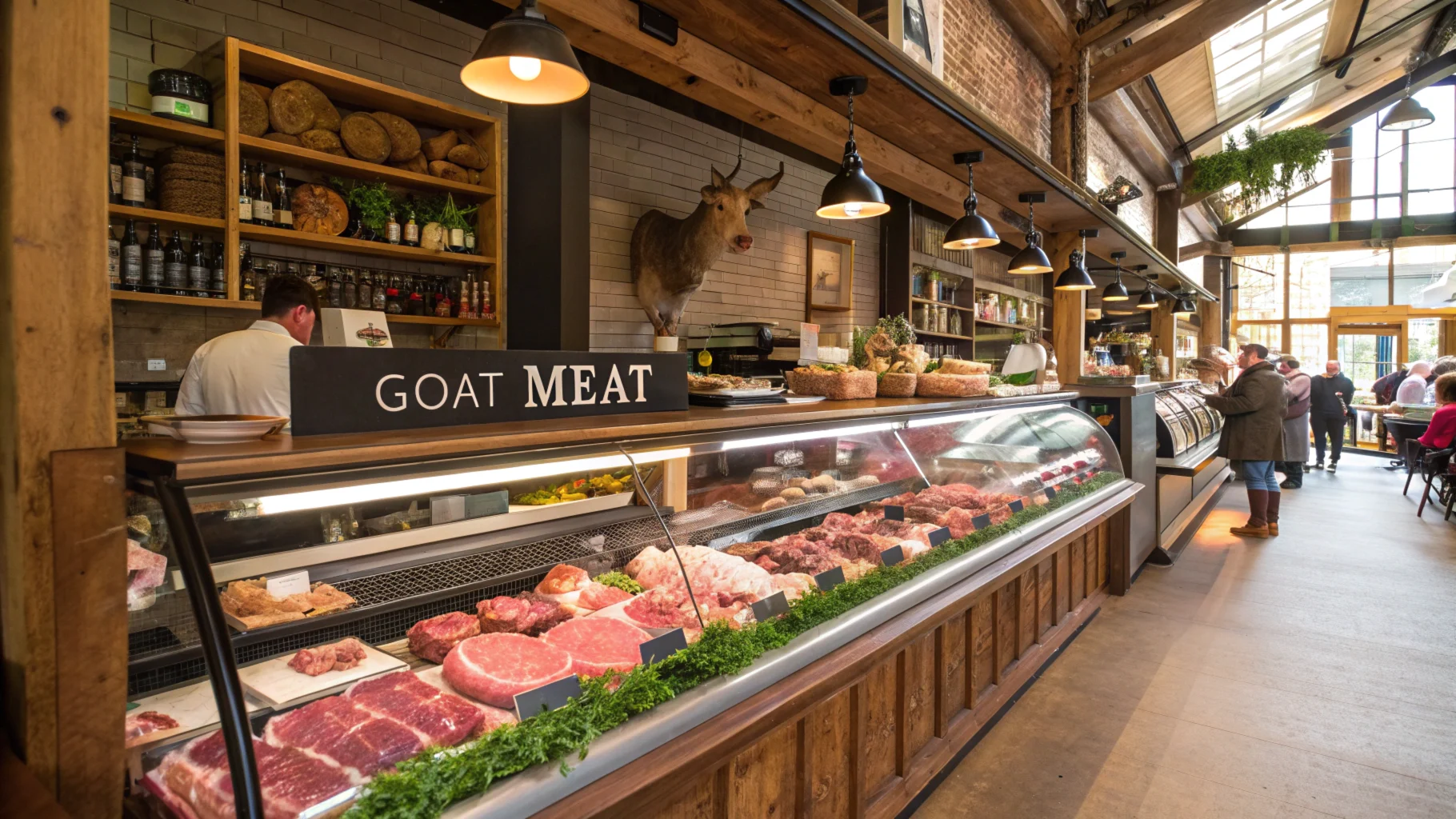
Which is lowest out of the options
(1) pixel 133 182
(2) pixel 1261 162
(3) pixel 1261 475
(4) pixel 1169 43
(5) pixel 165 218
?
(3) pixel 1261 475

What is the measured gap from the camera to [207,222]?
324 cm

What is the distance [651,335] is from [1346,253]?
17.8 m

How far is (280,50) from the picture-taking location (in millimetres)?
3684

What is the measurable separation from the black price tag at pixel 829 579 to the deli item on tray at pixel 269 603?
126 cm

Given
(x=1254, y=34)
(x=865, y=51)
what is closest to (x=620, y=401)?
(x=865, y=51)

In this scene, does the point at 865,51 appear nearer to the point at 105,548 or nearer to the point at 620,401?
the point at 620,401

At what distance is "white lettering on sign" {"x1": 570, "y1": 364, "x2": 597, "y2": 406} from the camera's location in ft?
6.10

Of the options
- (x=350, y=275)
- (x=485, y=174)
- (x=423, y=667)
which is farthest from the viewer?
(x=485, y=174)

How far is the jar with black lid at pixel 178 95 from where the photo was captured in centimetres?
314

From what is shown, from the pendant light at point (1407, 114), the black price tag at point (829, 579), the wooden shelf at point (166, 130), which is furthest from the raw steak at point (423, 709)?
the pendant light at point (1407, 114)

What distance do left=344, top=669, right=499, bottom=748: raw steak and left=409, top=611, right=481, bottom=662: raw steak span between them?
0.16m

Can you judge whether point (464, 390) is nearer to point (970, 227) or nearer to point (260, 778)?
point (260, 778)

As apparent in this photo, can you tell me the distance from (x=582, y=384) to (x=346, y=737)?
35.7 inches

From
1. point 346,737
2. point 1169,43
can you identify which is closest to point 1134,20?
point 1169,43
